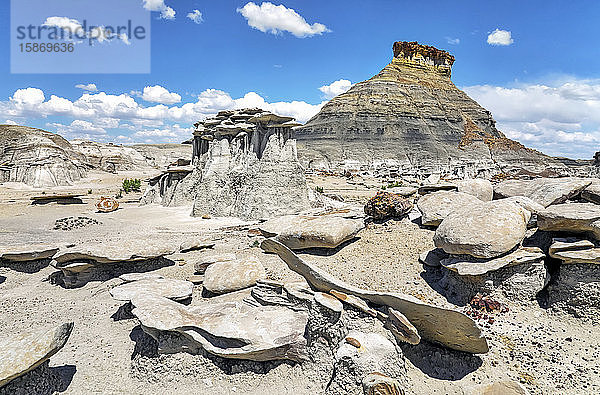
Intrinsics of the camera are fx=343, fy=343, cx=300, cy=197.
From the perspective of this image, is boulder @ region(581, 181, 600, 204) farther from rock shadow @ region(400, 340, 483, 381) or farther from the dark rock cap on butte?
the dark rock cap on butte

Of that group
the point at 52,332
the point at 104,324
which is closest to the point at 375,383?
the point at 52,332

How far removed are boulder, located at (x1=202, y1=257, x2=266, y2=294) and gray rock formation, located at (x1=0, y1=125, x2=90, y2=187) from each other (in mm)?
32658

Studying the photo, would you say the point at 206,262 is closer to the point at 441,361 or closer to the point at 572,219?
the point at 441,361

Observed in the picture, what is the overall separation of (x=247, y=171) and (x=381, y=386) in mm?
14257

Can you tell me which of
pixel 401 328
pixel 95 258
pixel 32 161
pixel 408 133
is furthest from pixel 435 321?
pixel 408 133

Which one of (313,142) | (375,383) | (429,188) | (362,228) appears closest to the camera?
(375,383)

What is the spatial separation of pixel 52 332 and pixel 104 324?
5.31 ft

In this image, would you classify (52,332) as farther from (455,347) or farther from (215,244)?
(215,244)

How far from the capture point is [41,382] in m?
3.94

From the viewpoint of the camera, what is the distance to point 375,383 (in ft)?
11.3

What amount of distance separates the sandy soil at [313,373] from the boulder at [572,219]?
4.45 ft

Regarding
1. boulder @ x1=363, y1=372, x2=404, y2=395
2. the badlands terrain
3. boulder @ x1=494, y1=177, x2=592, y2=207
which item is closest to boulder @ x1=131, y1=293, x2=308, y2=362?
the badlands terrain

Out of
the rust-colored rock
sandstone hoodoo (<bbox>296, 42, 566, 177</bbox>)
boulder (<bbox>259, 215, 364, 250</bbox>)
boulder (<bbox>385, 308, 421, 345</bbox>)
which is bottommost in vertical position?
the rust-colored rock

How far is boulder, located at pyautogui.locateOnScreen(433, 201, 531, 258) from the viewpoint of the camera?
210 inches
